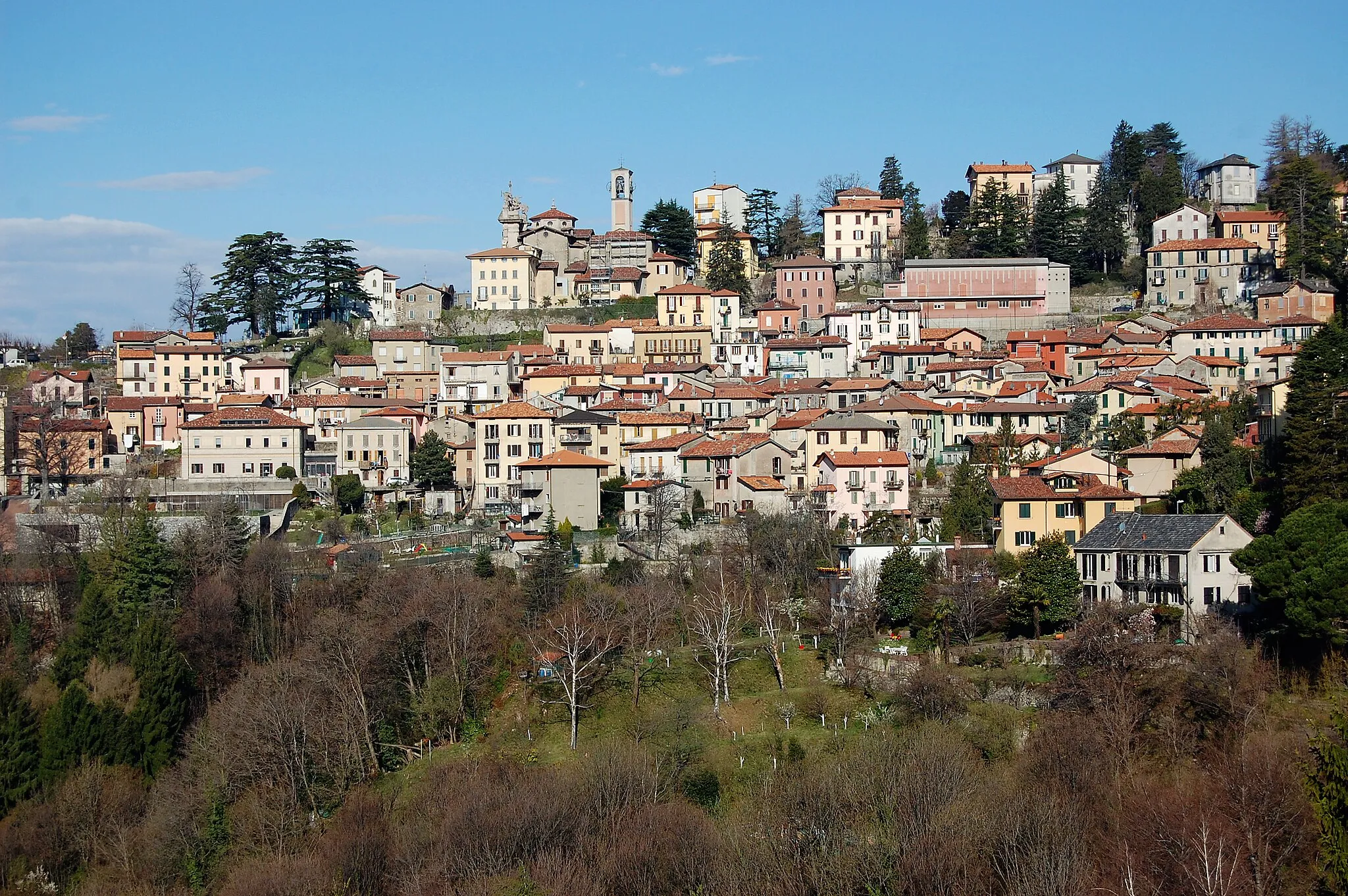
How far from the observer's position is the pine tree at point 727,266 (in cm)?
7669

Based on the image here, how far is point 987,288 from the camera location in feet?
234

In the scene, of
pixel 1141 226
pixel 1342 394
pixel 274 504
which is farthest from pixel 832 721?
pixel 1141 226

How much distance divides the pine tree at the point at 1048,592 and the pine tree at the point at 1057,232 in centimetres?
3947

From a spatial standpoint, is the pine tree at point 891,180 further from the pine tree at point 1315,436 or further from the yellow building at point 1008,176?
the pine tree at point 1315,436

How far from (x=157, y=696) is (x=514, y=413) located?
1852cm

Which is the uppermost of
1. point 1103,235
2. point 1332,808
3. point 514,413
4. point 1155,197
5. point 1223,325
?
point 1155,197

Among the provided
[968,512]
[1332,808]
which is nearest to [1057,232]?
[968,512]

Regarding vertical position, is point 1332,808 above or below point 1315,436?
below

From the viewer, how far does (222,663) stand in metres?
42.8

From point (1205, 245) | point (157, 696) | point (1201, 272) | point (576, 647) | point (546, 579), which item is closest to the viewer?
point (576, 647)

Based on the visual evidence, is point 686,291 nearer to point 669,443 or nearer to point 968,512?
point 669,443

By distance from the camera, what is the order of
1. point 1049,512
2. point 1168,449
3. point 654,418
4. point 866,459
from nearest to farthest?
point 1049,512
point 1168,449
point 866,459
point 654,418

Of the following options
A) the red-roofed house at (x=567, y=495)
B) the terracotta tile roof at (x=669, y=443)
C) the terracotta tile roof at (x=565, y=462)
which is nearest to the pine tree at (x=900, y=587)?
the red-roofed house at (x=567, y=495)

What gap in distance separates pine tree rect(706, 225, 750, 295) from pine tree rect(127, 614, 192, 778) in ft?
131
